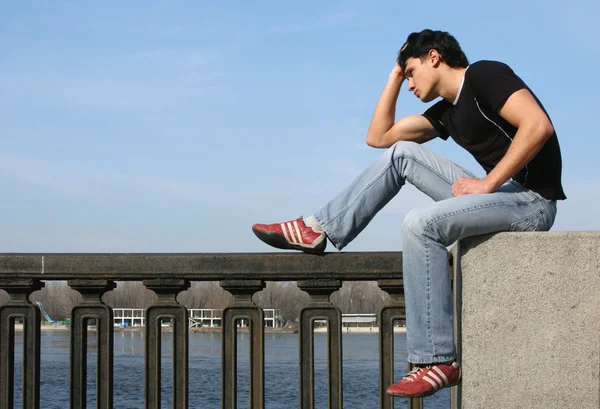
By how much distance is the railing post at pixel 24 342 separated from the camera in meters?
4.31

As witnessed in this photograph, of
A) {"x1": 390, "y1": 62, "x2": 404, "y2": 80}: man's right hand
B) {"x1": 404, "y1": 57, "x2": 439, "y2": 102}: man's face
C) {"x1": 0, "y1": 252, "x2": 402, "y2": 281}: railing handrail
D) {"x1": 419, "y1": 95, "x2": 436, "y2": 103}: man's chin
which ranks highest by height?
{"x1": 390, "y1": 62, "x2": 404, "y2": 80}: man's right hand

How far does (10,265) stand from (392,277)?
6.64 feet

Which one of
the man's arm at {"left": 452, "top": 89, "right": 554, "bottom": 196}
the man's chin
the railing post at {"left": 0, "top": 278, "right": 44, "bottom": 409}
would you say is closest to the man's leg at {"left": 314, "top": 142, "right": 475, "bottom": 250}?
the man's chin

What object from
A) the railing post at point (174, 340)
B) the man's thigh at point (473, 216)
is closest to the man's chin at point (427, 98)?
the man's thigh at point (473, 216)

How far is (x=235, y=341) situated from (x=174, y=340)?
33cm

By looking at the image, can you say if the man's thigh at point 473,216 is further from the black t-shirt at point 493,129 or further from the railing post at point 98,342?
the railing post at point 98,342

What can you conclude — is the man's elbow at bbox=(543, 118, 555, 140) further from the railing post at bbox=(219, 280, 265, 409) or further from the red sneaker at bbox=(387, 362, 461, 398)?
the railing post at bbox=(219, 280, 265, 409)

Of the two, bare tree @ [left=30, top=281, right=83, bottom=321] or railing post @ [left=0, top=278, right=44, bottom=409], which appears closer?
railing post @ [left=0, top=278, right=44, bottom=409]

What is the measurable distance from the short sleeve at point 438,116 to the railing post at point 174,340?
1.52 metres

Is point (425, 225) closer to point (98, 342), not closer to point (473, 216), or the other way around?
point (473, 216)

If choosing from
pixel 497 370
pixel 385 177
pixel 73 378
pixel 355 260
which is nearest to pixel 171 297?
pixel 73 378

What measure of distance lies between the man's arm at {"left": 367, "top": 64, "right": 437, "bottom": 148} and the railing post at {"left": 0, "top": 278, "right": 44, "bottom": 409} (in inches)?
78.9

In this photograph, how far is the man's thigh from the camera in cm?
364

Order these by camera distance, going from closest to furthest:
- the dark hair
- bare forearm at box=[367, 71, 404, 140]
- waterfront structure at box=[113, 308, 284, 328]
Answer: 1. the dark hair
2. bare forearm at box=[367, 71, 404, 140]
3. waterfront structure at box=[113, 308, 284, 328]
